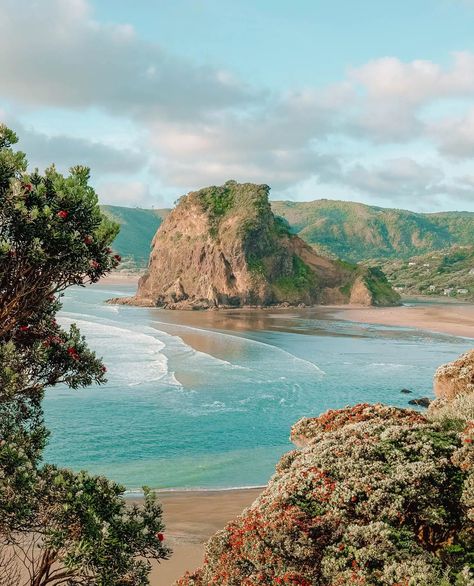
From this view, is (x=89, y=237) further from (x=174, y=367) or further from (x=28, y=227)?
(x=174, y=367)

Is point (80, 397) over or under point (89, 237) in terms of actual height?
under

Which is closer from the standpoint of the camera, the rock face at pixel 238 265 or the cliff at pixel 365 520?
the cliff at pixel 365 520

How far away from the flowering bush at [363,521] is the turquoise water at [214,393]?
15.6 m

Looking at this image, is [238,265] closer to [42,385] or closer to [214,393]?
[214,393]

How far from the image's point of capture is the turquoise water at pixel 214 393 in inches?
1101

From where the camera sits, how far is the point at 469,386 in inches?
679

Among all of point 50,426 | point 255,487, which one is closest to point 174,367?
point 50,426

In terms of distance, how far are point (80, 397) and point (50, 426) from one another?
6.95m

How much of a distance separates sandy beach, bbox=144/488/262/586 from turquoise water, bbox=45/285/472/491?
1.64m

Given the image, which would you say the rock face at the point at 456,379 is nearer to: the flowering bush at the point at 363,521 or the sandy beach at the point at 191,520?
the flowering bush at the point at 363,521

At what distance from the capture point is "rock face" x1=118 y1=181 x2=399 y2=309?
125812 millimetres

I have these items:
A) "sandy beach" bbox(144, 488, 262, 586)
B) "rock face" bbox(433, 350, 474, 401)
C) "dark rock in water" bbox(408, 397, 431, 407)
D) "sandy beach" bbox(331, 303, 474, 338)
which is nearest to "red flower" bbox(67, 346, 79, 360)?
"sandy beach" bbox(144, 488, 262, 586)

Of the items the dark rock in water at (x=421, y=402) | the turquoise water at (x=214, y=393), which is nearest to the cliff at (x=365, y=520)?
the turquoise water at (x=214, y=393)

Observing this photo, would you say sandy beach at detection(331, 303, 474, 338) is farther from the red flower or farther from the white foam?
the red flower
